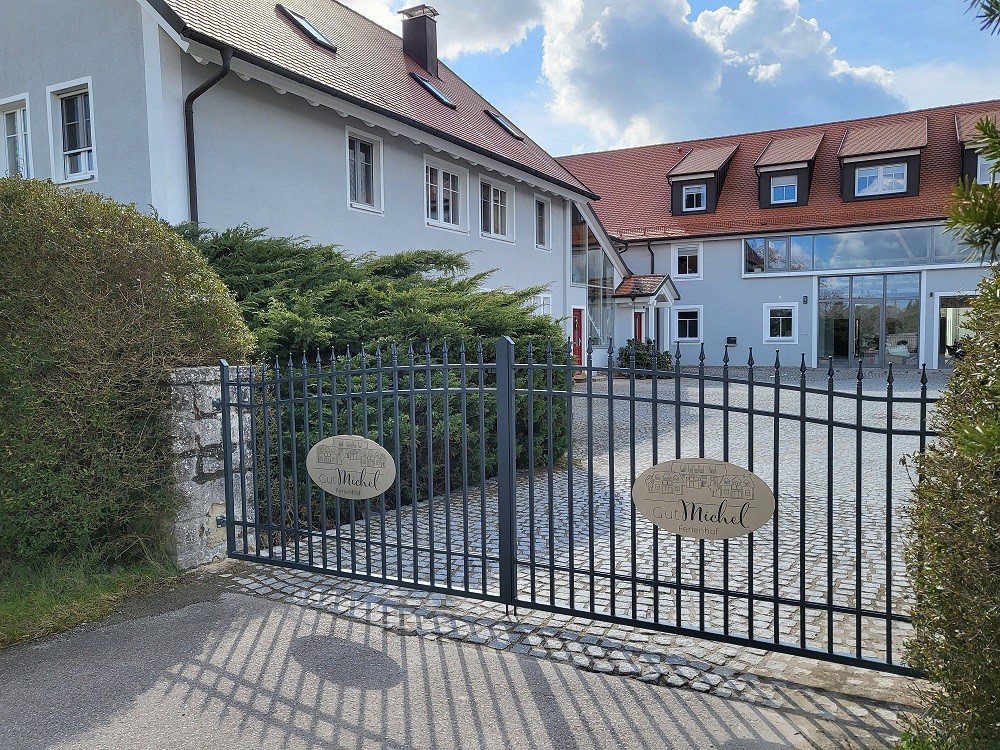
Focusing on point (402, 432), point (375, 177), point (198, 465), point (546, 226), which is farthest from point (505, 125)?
point (198, 465)

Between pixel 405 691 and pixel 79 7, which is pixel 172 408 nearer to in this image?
pixel 405 691

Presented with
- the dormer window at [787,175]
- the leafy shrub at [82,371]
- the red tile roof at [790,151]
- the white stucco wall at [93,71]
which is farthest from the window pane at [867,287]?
the leafy shrub at [82,371]

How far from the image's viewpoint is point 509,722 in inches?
136

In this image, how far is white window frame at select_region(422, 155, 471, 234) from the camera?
1658 centimetres

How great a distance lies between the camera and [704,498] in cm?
410

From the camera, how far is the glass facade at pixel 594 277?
25.0m

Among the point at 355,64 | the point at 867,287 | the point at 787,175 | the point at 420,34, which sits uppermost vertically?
the point at 420,34

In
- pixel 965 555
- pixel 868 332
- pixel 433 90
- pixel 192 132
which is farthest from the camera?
pixel 868 332

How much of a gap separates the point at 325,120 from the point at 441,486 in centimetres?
808

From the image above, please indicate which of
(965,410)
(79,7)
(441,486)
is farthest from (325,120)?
(965,410)

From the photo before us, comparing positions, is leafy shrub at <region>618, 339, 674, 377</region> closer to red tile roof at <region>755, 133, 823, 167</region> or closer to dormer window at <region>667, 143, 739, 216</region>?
dormer window at <region>667, 143, 739, 216</region>

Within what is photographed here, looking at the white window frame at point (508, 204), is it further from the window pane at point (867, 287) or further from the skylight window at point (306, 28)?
the window pane at point (867, 287)

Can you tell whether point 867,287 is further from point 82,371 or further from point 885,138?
point 82,371

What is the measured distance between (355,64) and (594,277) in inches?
489
